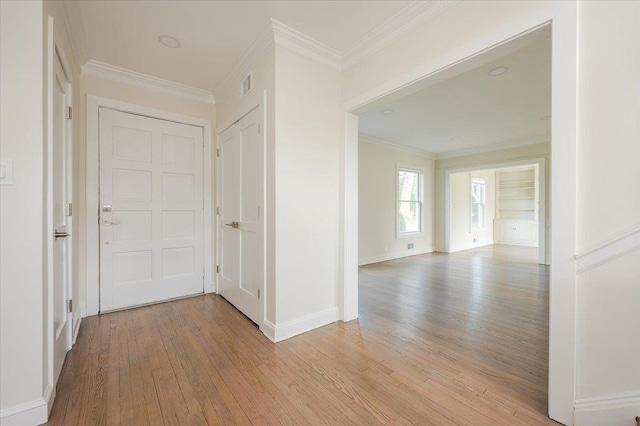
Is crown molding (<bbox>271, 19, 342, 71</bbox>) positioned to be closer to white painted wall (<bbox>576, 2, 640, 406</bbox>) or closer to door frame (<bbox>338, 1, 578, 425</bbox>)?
door frame (<bbox>338, 1, 578, 425</bbox>)

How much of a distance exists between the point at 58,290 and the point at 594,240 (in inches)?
130

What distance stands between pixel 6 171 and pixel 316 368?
7.08ft

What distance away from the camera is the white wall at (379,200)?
5.68m

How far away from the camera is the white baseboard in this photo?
2352mm

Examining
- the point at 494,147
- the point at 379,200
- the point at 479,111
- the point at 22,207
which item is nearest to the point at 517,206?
the point at 494,147

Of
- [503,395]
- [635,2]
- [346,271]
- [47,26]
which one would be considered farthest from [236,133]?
[503,395]

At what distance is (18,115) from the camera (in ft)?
4.63

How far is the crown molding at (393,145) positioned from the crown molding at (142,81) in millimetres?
3136

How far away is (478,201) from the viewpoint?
29.0 feet

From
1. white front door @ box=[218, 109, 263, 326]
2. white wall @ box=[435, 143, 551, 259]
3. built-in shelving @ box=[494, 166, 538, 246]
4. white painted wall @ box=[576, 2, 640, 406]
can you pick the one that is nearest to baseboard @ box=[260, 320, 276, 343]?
white front door @ box=[218, 109, 263, 326]

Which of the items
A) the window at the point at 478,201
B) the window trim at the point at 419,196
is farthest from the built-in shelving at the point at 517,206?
the window trim at the point at 419,196

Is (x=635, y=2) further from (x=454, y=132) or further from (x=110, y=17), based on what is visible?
(x=454, y=132)

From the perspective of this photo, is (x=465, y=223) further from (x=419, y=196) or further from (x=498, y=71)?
(x=498, y=71)

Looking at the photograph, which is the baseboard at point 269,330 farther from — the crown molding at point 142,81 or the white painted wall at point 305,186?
the crown molding at point 142,81
